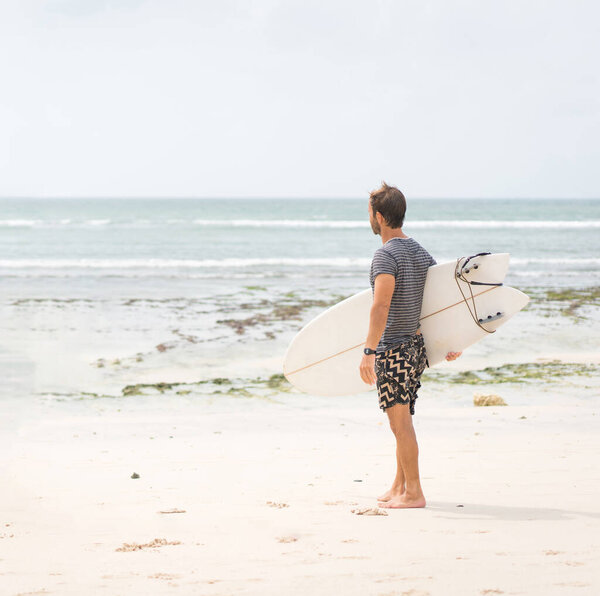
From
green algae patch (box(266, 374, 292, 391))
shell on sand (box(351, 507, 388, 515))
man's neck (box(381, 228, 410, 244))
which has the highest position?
man's neck (box(381, 228, 410, 244))

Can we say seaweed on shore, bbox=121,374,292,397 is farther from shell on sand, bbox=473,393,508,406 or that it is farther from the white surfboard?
the white surfboard

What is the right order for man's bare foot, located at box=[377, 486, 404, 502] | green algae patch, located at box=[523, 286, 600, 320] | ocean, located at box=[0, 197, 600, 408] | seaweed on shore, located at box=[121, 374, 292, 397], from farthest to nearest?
green algae patch, located at box=[523, 286, 600, 320] → ocean, located at box=[0, 197, 600, 408] → seaweed on shore, located at box=[121, 374, 292, 397] → man's bare foot, located at box=[377, 486, 404, 502]

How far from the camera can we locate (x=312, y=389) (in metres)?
4.20

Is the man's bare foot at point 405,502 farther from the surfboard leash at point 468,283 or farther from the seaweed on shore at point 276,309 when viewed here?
the seaweed on shore at point 276,309

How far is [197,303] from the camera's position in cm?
1311

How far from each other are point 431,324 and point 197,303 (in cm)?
972

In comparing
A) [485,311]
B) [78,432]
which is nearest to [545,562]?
[485,311]

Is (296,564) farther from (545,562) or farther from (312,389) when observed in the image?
(312,389)

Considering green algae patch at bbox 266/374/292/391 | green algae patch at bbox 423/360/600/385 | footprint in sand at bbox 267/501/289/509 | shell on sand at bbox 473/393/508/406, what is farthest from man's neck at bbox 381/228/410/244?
green algae patch at bbox 423/360/600/385

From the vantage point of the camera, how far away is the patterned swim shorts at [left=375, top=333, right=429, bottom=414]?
3316mm

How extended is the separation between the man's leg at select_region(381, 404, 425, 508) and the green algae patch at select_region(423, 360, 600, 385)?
381 centimetres

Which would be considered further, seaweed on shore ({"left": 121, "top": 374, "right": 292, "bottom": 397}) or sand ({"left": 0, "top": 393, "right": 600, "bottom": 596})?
seaweed on shore ({"left": 121, "top": 374, "right": 292, "bottom": 397})

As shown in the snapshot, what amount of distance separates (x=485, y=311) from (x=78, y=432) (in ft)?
10.1

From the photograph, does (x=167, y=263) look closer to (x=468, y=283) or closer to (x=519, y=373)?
(x=519, y=373)
